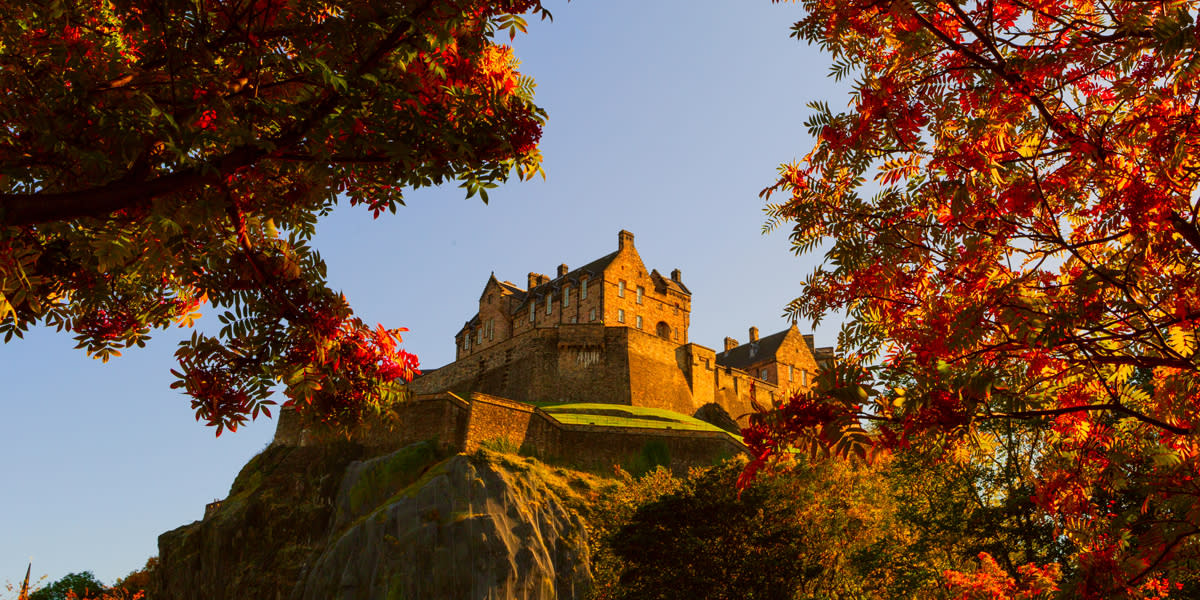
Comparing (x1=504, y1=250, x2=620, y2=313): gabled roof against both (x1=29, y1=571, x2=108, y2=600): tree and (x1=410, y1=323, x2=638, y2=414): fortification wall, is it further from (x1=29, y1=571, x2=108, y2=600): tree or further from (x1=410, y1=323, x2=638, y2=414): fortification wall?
(x1=29, y1=571, x2=108, y2=600): tree

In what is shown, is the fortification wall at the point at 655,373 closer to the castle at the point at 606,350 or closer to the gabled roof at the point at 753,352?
the castle at the point at 606,350

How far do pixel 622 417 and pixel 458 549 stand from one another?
18.5 metres

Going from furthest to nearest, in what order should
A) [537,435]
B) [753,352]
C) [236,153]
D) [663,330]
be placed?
1. [753,352]
2. [663,330]
3. [537,435]
4. [236,153]

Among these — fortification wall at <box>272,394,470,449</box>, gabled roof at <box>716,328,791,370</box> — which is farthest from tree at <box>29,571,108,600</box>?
gabled roof at <box>716,328,791,370</box>

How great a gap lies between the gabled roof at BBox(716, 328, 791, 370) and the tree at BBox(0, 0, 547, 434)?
69878 millimetres

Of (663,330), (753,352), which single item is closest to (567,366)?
(663,330)

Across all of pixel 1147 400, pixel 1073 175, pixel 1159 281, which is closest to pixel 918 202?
pixel 1073 175

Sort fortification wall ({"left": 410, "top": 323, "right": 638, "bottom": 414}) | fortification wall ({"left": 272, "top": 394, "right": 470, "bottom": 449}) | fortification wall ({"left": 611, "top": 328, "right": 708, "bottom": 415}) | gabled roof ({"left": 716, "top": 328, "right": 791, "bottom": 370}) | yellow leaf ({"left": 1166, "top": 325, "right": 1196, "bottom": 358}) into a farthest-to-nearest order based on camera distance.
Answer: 1. gabled roof ({"left": 716, "top": 328, "right": 791, "bottom": 370})
2. fortification wall ({"left": 611, "top": 328, "right": 708, "bottom": 415})
3. fortification wall ({"left": 410, "top": 323, "right": 638, "bottom": 414})
4. fortification wall ({"left": 272, "top": 394, "right": 470, "bottom": 449})
5. yellow leaf ({"left": 1166, "top": 325, "right": 1196, "bottom": 358})

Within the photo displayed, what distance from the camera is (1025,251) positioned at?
6672 millimetres

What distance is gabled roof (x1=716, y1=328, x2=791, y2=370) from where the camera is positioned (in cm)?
7531

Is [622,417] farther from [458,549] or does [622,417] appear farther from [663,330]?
[458,549]

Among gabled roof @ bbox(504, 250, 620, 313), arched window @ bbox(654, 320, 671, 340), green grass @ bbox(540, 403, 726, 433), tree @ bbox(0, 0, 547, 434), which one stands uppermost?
gabled roof @ bbox(504, 250, 620, 313)

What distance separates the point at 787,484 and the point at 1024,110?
2440 cm

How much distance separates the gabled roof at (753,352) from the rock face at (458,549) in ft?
135
